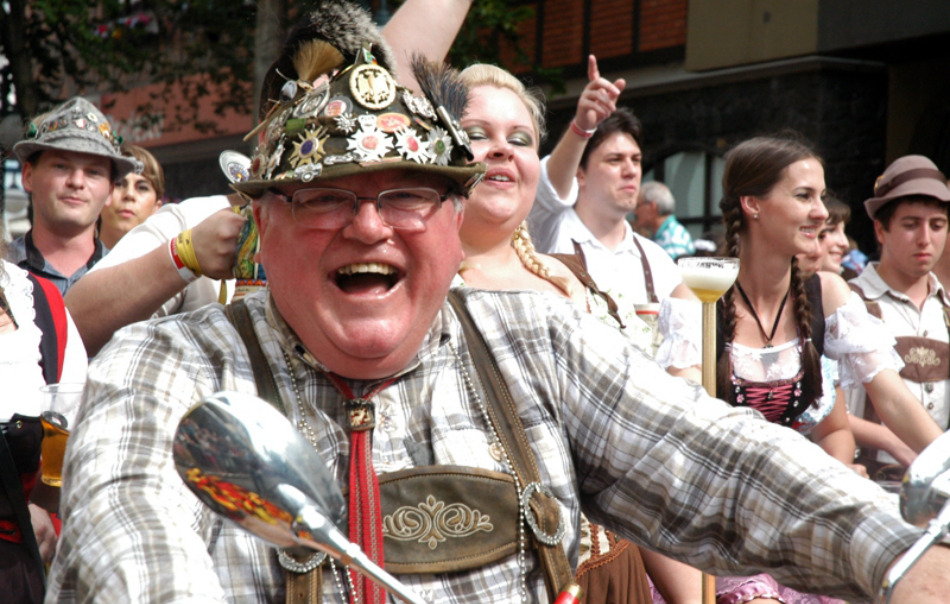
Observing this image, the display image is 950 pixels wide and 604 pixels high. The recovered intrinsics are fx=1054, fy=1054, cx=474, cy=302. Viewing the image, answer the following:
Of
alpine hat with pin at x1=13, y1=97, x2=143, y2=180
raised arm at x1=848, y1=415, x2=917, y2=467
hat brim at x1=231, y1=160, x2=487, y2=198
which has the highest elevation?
alpine hat with pin at x1=13, y1=97, x2=143, y2=180

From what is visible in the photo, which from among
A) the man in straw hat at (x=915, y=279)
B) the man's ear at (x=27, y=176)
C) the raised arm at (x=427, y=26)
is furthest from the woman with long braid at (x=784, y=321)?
the man's ear at (x=27, y=176)

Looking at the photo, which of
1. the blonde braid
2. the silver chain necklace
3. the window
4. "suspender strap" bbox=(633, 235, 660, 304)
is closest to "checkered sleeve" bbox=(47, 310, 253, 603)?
the silver chain necklace

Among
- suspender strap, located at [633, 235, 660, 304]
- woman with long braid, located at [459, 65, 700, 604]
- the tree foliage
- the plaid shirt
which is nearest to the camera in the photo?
the plaid shirt

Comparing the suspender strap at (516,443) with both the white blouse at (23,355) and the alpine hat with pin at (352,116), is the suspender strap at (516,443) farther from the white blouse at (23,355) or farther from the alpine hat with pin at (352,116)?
the white blouse at (23,355)

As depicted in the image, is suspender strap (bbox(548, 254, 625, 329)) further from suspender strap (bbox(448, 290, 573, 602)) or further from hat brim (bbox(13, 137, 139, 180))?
hat brim (bbox(13, 137, 139, 180))

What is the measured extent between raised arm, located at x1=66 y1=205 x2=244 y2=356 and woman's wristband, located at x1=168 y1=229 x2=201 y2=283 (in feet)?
0.06

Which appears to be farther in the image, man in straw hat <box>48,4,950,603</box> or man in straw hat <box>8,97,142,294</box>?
man in straw hat <box>8,97,142,294</box>

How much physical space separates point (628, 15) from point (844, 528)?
12.1 m

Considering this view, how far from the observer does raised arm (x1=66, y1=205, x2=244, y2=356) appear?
237 cm

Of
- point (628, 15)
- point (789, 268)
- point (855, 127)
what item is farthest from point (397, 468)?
point (628, 15)

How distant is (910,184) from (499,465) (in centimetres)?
412

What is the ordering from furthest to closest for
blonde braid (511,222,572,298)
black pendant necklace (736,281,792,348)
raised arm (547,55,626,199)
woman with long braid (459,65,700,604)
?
raised arm (547,55,626,199) < black pendant necklace (736,281,792,348) < blonde braid (511,222,572,298) < woman with long braid (459,65,700,604)

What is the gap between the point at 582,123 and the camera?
13.7ft

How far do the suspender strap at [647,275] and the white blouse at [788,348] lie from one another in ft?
2.78
